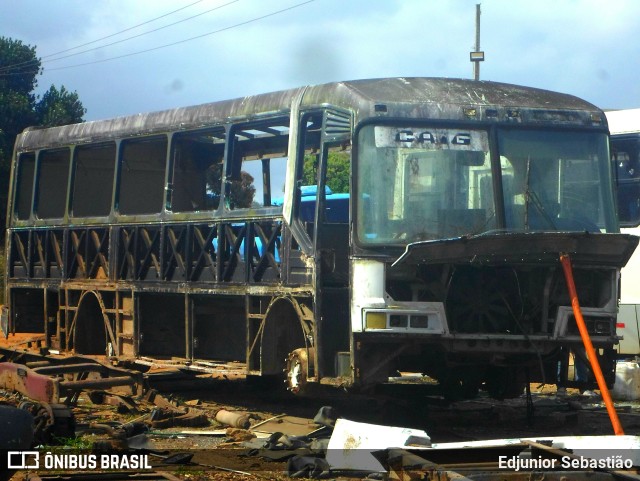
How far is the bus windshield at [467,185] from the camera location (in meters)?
10.1

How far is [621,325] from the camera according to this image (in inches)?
623

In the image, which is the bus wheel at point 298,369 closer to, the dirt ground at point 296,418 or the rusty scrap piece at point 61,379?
the dirt ground at point 296,418

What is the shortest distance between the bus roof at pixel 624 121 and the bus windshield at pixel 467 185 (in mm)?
5896

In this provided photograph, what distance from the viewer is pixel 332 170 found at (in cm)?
1119

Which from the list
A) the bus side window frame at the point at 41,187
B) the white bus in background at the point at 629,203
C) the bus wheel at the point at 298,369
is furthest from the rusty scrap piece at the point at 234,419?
the white bus in background at the point at 629,203

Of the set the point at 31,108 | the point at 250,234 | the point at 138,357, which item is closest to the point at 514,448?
the point at 250,234

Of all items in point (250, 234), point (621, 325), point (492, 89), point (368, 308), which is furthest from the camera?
point (621, 325)

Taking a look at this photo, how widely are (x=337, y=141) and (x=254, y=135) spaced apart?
7.38 feet

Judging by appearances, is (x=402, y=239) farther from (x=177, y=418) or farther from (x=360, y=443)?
(x=177, y=418)

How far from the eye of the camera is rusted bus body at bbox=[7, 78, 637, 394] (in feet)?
32.5

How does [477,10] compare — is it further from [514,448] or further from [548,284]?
[514,448]

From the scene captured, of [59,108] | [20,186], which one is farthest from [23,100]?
[20,186]

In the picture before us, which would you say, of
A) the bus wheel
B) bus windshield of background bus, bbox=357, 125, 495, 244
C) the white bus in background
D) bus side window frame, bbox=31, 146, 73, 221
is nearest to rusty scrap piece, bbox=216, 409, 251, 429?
the bus wheel

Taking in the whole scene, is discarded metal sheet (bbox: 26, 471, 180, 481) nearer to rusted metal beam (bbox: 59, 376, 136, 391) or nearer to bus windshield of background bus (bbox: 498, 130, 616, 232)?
rusted metal beam (bbox: 59, 376, 136, 391)
